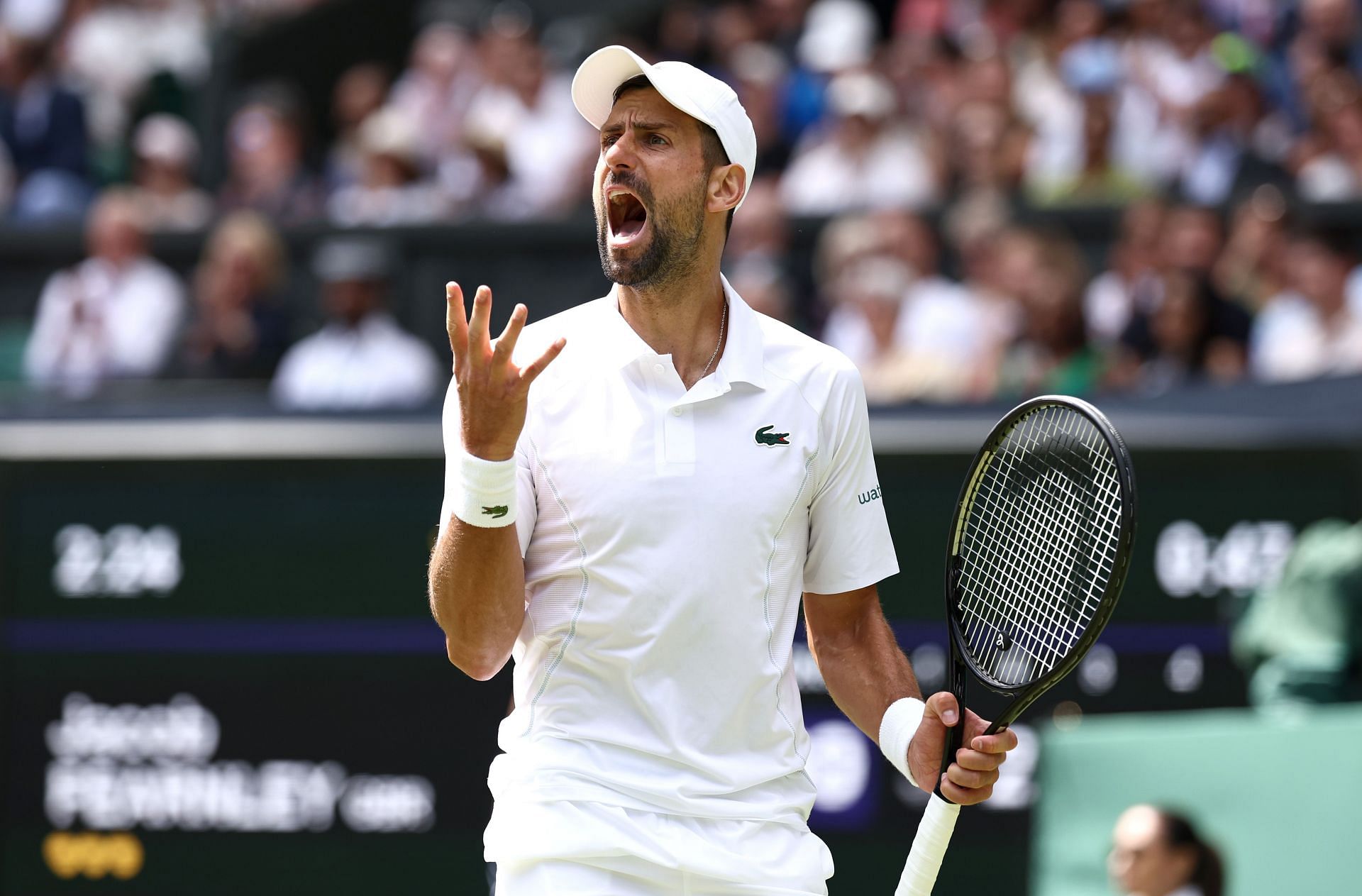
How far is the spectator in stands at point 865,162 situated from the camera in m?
9.33

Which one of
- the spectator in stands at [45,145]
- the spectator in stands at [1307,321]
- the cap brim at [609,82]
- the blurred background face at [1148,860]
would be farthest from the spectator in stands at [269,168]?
the cap brim at [609,82]

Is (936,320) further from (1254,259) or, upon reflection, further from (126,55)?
(126,55)

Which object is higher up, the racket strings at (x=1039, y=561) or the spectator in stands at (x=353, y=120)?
the spectator in stands at (x=353, y=120)

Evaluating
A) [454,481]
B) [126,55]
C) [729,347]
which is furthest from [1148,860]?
[126,55]

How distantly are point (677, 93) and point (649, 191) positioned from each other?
0.51 ft

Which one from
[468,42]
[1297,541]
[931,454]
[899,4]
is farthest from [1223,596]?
[468,42]

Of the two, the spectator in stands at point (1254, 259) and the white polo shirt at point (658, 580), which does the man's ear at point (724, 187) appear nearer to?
the white polo shirt at point (658, 580)

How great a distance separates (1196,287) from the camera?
770 centimetres

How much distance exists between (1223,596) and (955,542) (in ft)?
12.0

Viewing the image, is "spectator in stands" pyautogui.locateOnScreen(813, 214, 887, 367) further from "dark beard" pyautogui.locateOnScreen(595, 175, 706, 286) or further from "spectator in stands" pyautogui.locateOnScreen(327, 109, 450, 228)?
"dark beard" pyautogui.locateOnScreen(595, 175, 706, 286)

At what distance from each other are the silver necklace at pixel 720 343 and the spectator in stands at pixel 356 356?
16.2 feet

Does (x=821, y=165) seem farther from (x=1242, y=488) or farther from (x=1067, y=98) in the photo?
(x=1242, y=488)

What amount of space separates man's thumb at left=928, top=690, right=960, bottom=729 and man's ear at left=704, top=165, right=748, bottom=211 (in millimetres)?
842

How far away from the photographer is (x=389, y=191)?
9969 mm
